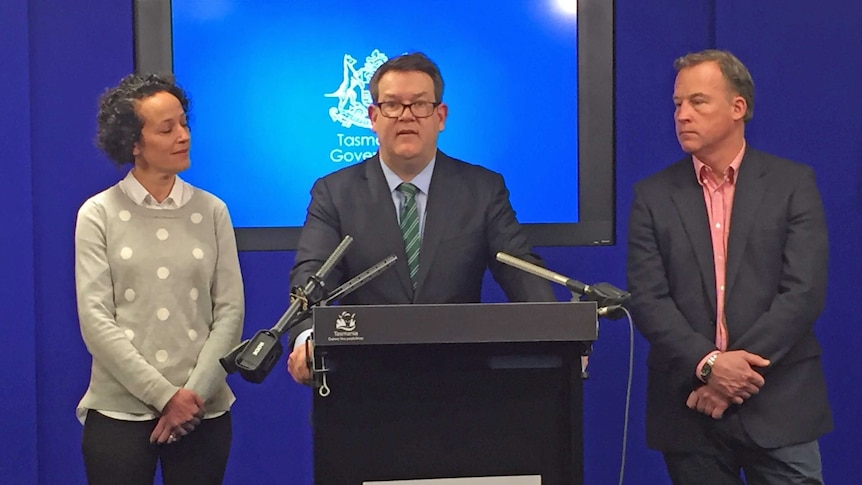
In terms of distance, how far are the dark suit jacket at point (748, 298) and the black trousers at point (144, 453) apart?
120 cm

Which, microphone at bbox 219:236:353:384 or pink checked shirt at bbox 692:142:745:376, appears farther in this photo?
pink checked shirt at bbox 692:142:745:376

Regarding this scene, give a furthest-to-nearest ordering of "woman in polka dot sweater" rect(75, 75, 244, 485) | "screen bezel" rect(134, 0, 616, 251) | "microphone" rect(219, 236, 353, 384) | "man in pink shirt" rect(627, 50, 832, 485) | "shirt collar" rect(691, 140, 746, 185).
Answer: "screen bezel" rect(134, 0, 616, 251) < "shirt collar" rect(691, 140, 746, 185) < "man in pink shirt" rect(627, 50, 832, 485) < "woman in polka dot sweater" rect(75, 75, 244, 485) < "microphone" rect(219, 236, 353, 384)

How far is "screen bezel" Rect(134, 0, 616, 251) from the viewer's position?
3.53 metres

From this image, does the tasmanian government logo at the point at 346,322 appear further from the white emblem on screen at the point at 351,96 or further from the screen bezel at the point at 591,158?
the white emblem on screen at the point at 351,96

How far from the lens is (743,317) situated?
2598 millimetres

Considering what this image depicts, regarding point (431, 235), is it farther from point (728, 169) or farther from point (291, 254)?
point (291, 254)

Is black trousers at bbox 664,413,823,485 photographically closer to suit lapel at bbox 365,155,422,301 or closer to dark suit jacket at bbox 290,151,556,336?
dark suit jacket at bbox 290,151,556,336

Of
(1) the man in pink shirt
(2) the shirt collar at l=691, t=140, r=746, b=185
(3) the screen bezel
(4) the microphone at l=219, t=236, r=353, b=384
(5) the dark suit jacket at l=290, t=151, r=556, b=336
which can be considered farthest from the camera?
(3) the screen bezel

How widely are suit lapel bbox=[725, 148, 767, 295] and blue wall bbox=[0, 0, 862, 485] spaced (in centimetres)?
120

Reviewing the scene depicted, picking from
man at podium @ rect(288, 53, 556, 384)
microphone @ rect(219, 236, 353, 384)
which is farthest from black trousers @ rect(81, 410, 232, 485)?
microphone @ rect(219, 236, 353, 384)

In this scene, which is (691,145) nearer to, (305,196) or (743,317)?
(743,317)

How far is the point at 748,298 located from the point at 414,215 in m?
0.95

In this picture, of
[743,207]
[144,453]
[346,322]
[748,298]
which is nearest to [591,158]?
[743,207]

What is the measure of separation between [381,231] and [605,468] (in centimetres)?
200
